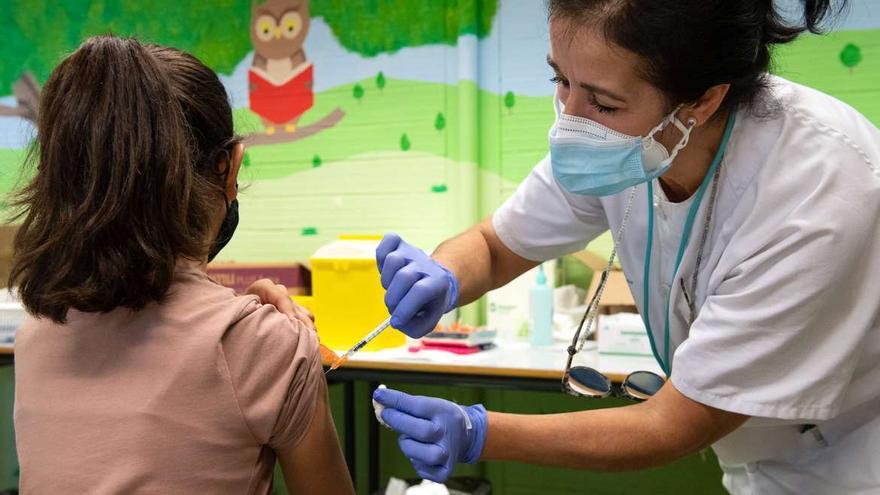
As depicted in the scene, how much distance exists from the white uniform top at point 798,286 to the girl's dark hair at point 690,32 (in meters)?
0.12

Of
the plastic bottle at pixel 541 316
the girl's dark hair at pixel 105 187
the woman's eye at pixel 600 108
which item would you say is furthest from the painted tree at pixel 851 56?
the girl's dark hair at pixel 105 187

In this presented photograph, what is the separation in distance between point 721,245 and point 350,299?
5.01 ft

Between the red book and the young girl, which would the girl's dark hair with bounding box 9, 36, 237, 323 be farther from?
the red book

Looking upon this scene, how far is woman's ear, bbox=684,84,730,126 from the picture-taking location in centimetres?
105

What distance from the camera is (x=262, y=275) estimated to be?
263cm

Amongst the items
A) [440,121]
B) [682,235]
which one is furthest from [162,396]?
[440,121]

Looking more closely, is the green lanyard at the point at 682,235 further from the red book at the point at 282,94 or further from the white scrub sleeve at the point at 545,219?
the red book at the point at 282,94

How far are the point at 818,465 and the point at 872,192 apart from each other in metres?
0.47

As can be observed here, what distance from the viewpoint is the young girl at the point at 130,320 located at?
95 cm

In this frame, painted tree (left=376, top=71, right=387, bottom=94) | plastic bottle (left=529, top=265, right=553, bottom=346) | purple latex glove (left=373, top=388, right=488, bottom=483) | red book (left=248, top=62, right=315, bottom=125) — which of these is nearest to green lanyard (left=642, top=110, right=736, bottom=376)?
purple latex glove (left=373, top=388, right=488, bottom=483)

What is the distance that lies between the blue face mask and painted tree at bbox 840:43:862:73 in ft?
5.32

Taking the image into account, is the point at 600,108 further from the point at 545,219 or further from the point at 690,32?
the point at 545,219

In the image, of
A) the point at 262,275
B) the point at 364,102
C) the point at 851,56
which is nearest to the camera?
the point at 851,56

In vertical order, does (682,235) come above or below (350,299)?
above
